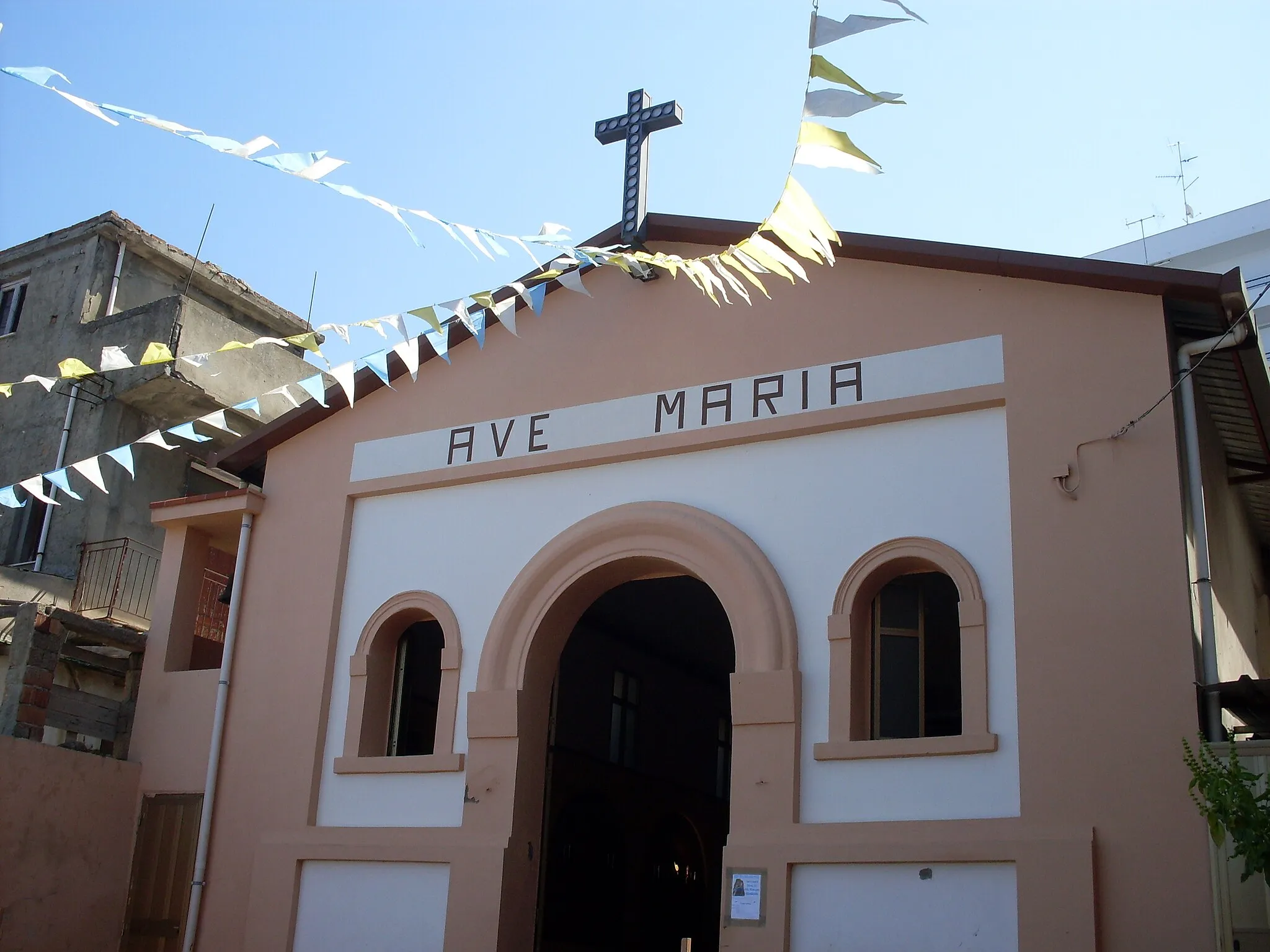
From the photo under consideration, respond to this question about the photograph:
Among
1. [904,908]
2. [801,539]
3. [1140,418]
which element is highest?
[1140,418]

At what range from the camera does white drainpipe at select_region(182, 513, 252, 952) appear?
12.6 metres

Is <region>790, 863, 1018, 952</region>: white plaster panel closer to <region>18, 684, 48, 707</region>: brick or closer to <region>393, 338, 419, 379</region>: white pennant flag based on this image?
<region>393, 338, 419, 379</region>: white pennant flag

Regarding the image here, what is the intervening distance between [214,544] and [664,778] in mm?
6547

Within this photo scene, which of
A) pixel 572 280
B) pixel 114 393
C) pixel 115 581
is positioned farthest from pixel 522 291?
pixel 114 393

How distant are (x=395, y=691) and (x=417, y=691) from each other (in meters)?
1.75

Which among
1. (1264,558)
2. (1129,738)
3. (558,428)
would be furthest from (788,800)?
(1264,558)

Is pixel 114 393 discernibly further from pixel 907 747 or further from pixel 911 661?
pixel 907 747

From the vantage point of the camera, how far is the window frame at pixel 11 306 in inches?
858

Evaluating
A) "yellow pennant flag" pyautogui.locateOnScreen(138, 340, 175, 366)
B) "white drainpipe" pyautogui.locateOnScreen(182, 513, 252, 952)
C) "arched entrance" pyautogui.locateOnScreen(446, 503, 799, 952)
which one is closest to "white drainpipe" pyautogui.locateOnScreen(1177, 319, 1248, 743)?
"arched entrance" pyautogui.locateOnScreen(446, 503, 799, 952)

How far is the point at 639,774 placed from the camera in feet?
56.3

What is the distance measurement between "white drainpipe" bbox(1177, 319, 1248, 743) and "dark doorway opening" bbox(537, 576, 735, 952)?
619cm

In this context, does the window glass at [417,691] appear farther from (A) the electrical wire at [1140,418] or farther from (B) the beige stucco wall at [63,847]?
(A) the electrical wire at [1140,418]

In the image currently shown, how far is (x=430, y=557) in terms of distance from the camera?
12938 mm

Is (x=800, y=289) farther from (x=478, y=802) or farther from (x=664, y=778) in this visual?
(x=664, y=778)
